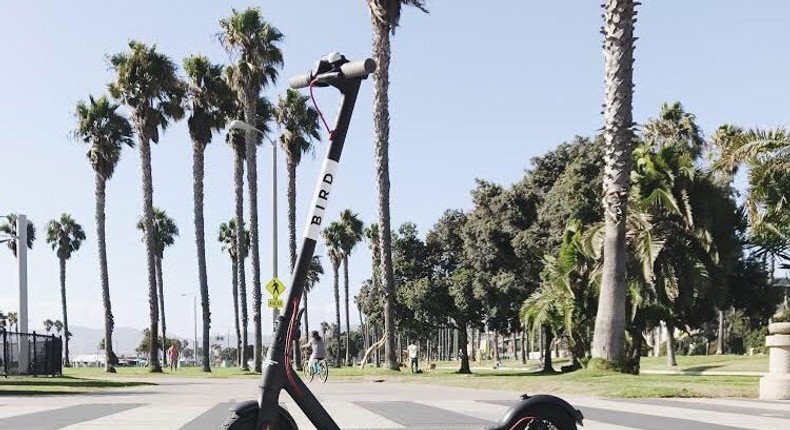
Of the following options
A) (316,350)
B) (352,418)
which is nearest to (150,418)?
(352,418)

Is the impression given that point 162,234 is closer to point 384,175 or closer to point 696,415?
point 384,175

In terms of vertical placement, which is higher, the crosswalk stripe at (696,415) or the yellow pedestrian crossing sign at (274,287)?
the yellow pedestrian crossing sign at (274,287)

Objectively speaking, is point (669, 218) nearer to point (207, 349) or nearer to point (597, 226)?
point (597, 226)

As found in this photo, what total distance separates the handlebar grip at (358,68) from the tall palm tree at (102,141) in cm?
4523

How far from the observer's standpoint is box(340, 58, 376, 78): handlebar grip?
457 cm

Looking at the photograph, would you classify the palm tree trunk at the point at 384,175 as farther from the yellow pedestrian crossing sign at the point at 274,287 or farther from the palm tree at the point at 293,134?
the palm tree at the point at 293,134

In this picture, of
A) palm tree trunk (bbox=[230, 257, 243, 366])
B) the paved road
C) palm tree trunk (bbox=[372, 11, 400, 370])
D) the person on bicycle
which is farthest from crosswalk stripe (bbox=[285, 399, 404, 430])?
palm tree trunk (bbox=[230, 257, 243, 366])

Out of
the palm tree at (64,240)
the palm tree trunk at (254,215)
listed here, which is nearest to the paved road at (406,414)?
the palm tree trunk at (254,215)

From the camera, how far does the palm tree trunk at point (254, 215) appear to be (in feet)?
141

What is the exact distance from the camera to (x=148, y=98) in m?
44.9

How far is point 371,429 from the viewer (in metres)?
9.16

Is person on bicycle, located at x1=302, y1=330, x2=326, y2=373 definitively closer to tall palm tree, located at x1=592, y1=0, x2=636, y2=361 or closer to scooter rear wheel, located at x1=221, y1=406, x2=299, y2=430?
tall palm tree, located at x1=592, y1=0, x2=636, y2=361

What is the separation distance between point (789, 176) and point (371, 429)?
18339 mm

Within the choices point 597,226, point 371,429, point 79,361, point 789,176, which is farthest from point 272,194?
point 79,361
